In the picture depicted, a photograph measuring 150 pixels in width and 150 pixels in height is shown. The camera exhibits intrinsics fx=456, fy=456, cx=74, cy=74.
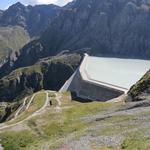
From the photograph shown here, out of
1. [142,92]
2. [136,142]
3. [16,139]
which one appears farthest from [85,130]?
[142,92]

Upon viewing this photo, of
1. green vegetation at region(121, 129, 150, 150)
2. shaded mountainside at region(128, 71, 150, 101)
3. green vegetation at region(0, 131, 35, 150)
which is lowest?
shaded mountainside at region(128, 71, 150, 101)

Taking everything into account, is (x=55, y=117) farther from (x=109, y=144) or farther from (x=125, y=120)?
(x=109, y=144)

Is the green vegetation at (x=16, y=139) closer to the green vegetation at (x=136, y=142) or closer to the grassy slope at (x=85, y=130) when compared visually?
the grassy slope at (x=85, y=130)

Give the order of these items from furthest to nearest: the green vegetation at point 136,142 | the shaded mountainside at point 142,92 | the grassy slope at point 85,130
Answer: the shaded mountainside at point 142,92 < the grassy slope at point 85,130 < the green vegetation at point 136,142

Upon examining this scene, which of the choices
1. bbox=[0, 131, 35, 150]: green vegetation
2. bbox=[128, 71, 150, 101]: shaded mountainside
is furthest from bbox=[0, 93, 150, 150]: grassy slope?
bbox=[128, 71, 150, 101]: shaded mountainside

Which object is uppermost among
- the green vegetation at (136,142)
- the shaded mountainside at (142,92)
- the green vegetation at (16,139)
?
the green vegetation at (136,142)

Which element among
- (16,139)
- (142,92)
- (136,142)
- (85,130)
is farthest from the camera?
(142,92)

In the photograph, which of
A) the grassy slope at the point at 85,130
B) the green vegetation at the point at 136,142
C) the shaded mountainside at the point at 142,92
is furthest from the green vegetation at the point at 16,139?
the shaded mountainside at the point at 142,92

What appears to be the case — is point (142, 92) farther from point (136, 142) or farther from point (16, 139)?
point (136, 142)

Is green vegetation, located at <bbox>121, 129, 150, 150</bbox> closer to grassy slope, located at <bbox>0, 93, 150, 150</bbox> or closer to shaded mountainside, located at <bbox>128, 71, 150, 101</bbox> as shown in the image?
grassy slope, located at <bbox>0, 93, 150, 150</bbox>
